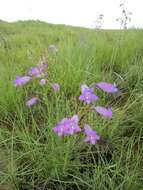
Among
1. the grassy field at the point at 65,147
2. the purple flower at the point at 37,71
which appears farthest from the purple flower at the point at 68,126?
the purple flower at the point at 37,71

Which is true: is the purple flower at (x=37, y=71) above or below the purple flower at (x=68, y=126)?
above

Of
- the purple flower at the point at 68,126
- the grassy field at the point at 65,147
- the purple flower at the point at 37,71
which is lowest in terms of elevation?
the grassy field at the point at 65,147

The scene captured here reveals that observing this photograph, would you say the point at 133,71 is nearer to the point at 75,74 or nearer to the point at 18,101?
the point at 75,74

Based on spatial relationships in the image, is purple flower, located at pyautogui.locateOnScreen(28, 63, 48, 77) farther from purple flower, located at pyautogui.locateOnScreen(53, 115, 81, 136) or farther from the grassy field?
purple flower, located at pyautogui.locateOnScreen(53, 115, 81, 136)

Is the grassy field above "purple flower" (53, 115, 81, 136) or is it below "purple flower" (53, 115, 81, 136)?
below

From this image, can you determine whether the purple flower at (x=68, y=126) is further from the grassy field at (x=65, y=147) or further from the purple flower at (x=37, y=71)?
the purple flower at (x=37, y=71)

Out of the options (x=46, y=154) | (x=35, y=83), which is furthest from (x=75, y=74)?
(x=46, y=154)

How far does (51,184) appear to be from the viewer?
1258mm

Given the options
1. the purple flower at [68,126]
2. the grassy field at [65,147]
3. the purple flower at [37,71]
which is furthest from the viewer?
the purple flower at [37,71]

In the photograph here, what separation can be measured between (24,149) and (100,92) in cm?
72

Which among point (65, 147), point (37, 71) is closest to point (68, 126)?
point (65, 147)

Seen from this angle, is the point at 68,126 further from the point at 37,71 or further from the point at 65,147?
the point at 37,71

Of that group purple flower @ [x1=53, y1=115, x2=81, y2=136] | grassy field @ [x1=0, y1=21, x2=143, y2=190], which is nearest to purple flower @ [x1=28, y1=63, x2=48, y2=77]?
grassy field @ [x1=0, y1=21, x2=143, y2=190]

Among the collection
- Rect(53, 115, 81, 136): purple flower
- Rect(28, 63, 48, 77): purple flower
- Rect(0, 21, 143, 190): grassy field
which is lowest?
Rect(0, 21, 143, 190): grassy field
